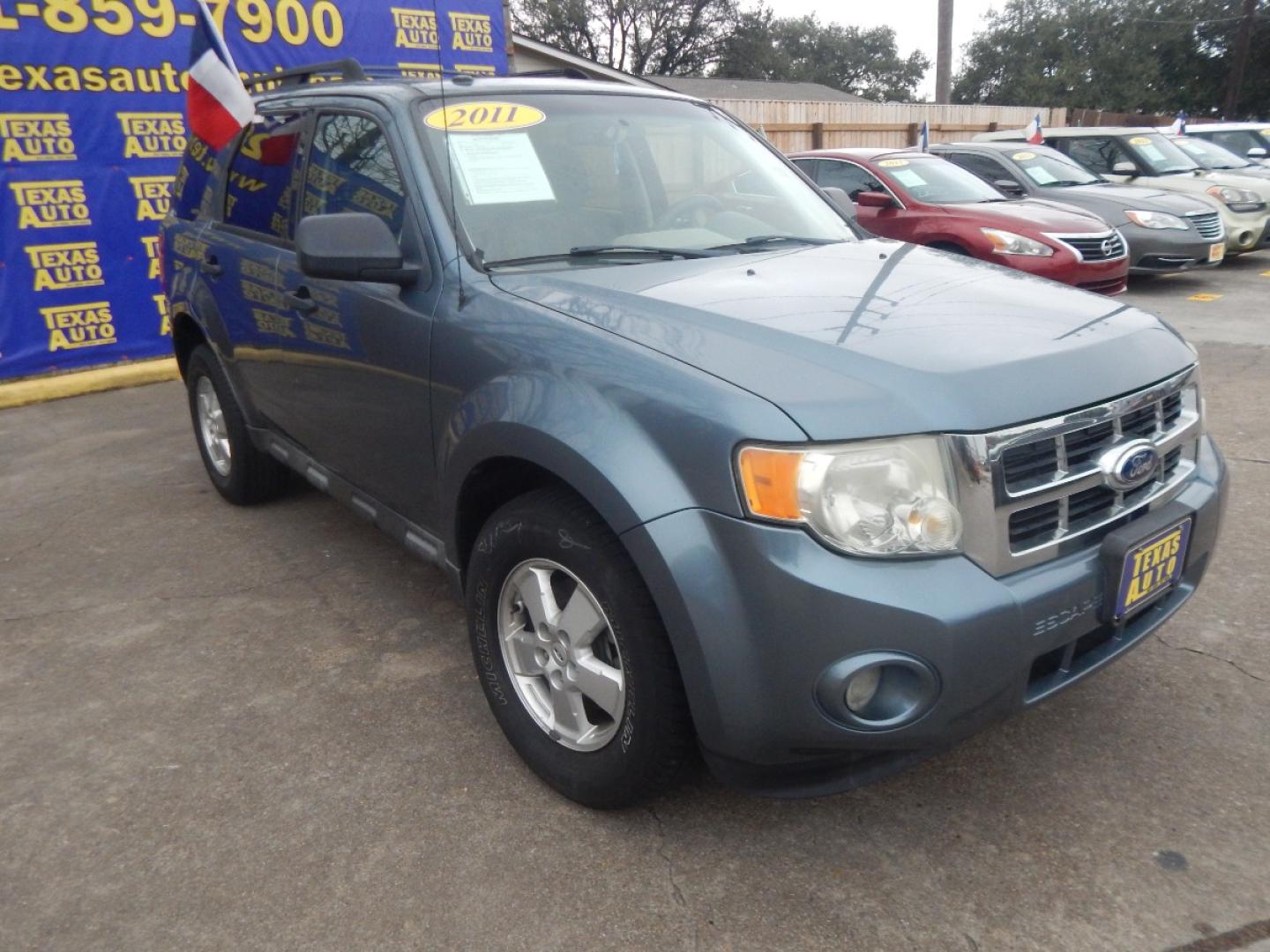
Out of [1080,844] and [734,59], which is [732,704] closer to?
[1080,844]

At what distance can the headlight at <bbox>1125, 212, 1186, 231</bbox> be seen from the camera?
377 inches

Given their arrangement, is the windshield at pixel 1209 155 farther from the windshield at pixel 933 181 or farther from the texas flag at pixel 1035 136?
the windshield at pixel 933 181

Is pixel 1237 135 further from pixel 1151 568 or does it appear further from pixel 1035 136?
pixel 1151 568

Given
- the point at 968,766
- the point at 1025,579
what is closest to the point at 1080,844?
the point at 968,766

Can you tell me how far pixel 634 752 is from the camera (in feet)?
7.19

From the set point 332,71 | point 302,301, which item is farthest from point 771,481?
point 332,71

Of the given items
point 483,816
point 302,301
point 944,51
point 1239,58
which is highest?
point 1239,58


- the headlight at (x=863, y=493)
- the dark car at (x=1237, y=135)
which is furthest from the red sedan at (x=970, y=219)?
the dark car at (x=1237, y=135)

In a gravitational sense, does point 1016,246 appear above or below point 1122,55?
below

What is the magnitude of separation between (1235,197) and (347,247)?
11.3 m

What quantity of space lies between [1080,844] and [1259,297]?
28.6 ft

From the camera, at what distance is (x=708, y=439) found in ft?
6.31

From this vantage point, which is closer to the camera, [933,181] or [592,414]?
[592,414]

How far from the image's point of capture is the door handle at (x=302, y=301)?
3.28 m
